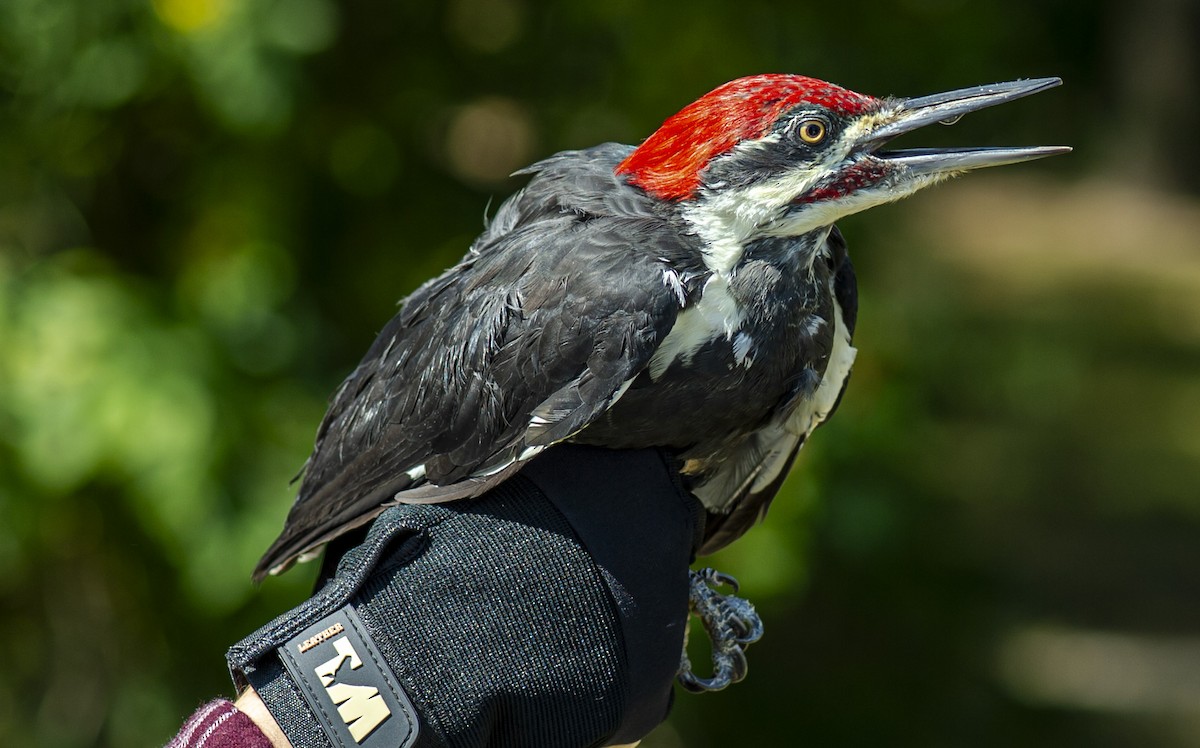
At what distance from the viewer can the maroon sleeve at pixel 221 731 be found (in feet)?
6.23

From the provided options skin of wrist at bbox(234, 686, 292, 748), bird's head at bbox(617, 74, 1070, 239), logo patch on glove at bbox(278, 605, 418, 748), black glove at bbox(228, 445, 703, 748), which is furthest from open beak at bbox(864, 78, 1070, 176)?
skin of wrist at bbox(234, 686, 292, 748)

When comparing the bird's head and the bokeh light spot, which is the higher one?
the bokeh light spot

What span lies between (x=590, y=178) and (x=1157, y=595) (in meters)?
6.41

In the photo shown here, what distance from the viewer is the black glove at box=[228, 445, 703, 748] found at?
6.37 ft

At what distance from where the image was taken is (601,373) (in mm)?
2107

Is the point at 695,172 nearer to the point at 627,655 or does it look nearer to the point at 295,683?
the point at 627,655

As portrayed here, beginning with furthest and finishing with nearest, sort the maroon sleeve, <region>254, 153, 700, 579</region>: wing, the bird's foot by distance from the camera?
the bird's foot → <region>254, 153, 700, 579</region>: wing → the maroon sleeve

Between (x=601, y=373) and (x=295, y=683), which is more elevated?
(x=601, y=373)

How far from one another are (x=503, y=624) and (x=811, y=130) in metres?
1.01

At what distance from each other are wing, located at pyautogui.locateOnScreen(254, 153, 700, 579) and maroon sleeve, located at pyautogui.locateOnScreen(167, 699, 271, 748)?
486mm

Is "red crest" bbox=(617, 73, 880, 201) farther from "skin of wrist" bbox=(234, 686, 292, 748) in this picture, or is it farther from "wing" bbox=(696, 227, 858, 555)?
"skin of wrist" bbox=(234, 686, 292, 748)

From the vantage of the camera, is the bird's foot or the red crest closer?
the red crest

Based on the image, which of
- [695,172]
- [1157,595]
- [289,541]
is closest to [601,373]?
[695,172]

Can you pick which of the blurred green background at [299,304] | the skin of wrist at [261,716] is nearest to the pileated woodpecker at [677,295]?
the skin of wrist at [261,716]
